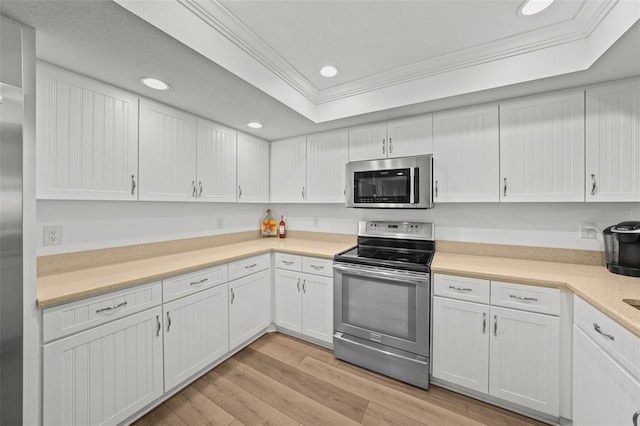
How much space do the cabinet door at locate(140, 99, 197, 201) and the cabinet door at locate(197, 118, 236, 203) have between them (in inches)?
3.1

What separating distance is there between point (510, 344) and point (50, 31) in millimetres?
3200

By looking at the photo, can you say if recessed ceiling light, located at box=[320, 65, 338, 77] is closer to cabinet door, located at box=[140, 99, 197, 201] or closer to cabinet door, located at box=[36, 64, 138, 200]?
cabinet door, located at box=[140, 99, 197, 201]

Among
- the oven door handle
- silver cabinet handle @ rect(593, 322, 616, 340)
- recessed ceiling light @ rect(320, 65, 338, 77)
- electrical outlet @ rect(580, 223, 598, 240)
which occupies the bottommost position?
silver cabinet handle @ rect(593, 322, 616, 340)

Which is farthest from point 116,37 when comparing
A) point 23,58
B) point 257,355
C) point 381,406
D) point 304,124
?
point 381,406

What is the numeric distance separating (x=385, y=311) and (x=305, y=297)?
2.67ft

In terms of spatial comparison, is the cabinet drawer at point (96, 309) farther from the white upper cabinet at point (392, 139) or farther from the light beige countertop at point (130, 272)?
the white upper cabinet at point (392, 139)

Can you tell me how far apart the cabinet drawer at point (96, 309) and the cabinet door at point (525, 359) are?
2.31m

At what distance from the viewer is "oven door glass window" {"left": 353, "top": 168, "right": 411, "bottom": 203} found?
2.31 m

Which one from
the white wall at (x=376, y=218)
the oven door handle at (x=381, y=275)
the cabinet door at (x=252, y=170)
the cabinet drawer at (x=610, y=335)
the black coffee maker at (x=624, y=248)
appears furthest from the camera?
the cabinet door at (x=252, y=170)

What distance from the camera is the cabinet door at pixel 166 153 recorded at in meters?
1.97

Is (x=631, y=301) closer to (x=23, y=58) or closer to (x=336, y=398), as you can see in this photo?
(x=336, y=398)

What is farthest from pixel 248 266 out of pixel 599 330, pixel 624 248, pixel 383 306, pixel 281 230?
pixel 624 248

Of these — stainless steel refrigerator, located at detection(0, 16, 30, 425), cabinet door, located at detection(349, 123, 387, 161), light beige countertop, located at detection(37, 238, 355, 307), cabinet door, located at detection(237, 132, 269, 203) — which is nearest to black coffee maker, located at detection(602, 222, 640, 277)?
cabinet door, located at detection(349, 123, 387, 161)

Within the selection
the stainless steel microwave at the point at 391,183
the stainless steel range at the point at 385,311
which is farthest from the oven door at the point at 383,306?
the stainless steel microwave at the point at 391,183
